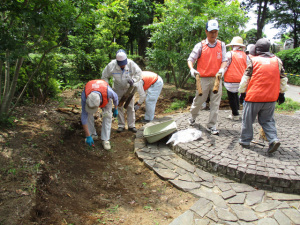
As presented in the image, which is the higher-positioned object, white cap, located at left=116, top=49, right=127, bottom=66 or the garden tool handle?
white cap, located at left=116, top=49, right=127, bottom=66

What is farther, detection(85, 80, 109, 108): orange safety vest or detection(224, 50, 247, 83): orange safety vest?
detection(224, 50, 247, 83): orange safety vest

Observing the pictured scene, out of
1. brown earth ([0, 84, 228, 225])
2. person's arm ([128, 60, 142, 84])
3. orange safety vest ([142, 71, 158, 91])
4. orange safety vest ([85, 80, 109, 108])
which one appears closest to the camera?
brown earth ([0, 84, 228, 225])

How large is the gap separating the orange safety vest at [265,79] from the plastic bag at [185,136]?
48.3 inches

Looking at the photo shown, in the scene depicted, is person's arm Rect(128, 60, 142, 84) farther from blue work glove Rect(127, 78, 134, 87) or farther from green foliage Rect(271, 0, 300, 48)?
green foliage Rect(271, 0, 300, 48)

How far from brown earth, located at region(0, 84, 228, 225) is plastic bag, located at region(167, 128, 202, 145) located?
0.80m

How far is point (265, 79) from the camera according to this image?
11.1 feet

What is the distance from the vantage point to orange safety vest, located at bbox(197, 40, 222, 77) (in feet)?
13.4

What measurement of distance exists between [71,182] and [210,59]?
3126 mm

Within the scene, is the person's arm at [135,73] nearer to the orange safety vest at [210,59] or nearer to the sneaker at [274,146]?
the orange safety vest at [210,59]

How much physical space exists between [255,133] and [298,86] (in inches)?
428

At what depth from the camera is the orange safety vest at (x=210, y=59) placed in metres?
4.07

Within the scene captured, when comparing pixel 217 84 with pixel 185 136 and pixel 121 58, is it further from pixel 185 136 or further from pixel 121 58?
pixel 121 58

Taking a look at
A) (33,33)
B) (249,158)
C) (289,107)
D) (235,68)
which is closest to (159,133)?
(249,158)

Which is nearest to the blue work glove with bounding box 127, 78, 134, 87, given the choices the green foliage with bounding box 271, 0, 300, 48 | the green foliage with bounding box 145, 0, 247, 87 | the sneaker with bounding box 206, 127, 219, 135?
the sneaker with bounding box 206, 127, 219, 135
